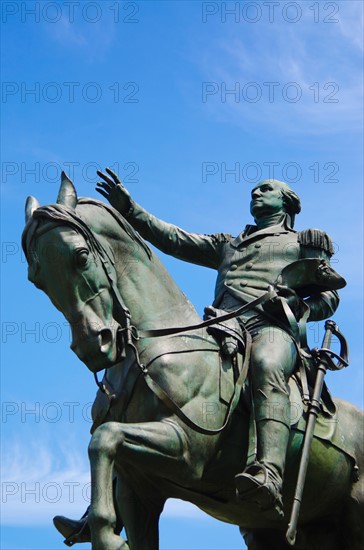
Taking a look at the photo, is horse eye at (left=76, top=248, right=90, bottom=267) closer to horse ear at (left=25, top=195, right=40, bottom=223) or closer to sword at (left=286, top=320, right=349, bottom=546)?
horse ear at (left=25, top=195, right=40, bottom=223)

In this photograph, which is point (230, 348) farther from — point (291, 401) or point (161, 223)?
point (161, 223)

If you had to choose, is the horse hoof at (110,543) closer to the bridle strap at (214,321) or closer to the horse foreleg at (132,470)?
the horse foreleg at (132,470)

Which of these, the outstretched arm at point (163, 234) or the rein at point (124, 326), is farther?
the outstretched arm at point (163, 234)

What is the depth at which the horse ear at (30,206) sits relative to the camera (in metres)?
12.5

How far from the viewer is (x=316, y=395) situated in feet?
44.8

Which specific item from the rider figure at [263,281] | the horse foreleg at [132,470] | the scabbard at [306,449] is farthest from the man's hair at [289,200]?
the horse foreleg at [132,470]

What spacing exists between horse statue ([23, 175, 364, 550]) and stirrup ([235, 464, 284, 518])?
43 centimetres

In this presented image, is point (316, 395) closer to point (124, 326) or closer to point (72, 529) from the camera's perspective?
point (124, 326)

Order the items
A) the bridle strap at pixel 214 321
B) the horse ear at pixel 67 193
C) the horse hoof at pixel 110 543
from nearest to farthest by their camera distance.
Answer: the horse hoof at pixel 110 543 → the horse ear at pixel 67 193 → the bridle strap at pixel 214 321

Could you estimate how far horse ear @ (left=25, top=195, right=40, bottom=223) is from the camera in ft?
41.2

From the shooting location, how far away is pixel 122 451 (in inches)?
465

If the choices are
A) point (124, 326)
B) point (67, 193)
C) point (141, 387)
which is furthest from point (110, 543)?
point (67, 193)

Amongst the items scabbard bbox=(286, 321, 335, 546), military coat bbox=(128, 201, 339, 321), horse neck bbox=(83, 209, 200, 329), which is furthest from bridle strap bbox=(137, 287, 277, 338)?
scabbard bbox=(286, 321, 335, 546)

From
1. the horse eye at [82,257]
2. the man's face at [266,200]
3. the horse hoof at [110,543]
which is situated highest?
the man's face at [266,200]
